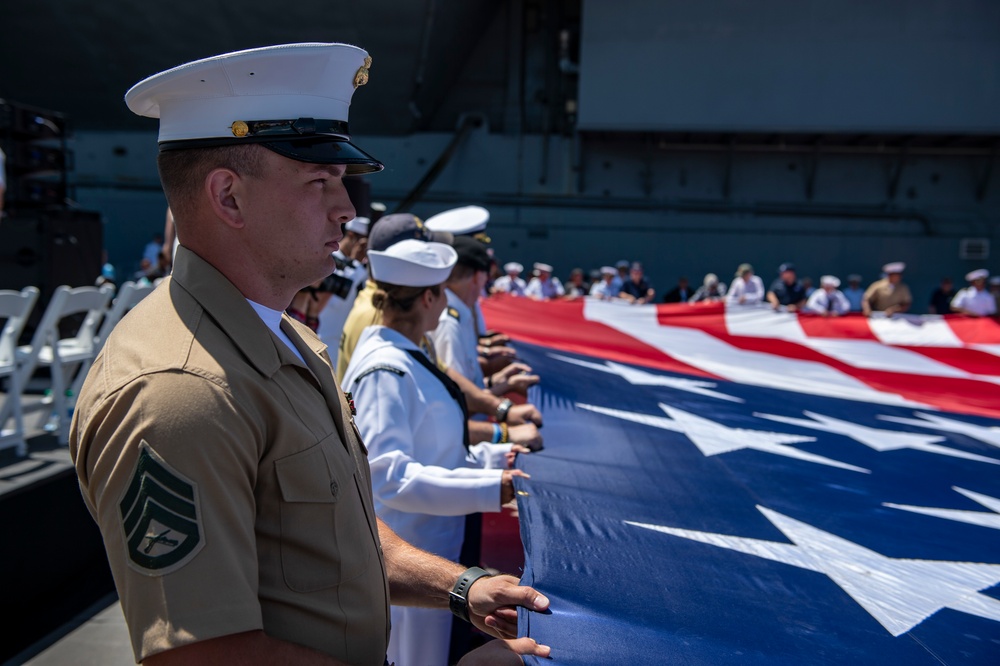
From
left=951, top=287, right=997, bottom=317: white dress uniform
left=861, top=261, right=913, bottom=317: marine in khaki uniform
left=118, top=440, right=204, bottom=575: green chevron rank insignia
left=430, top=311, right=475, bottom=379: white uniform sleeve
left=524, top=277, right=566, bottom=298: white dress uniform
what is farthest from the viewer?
left=524, top=277, right=566, bottom=298: white dress uniform

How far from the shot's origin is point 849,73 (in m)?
14.1

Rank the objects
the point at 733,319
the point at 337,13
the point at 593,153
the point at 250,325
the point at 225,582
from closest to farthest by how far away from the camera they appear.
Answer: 1. the point at 225,582
2. the point at 250,325
3. the point at 733,319
4. the point at 337,13
5. the point at 593,153

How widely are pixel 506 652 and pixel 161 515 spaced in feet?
1.90

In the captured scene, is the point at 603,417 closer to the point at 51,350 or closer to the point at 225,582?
the point at 225,582

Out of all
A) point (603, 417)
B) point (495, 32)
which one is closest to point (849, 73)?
point (495, 32)

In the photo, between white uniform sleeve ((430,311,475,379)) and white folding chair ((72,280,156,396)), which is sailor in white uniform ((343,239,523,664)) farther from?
white folding chair ((72,280,156,396))

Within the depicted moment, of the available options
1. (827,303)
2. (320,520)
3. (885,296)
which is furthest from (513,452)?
(885,296)

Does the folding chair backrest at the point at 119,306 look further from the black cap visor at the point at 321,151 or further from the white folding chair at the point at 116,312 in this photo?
the black cap visor at the point at 321,151

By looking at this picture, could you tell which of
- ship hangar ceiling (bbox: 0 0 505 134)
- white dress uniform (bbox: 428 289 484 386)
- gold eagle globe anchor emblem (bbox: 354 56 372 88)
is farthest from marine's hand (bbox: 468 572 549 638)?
ship hangar ceiling (bbox: 0 0 505 134)

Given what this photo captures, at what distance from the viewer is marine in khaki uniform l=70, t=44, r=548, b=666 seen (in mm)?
759

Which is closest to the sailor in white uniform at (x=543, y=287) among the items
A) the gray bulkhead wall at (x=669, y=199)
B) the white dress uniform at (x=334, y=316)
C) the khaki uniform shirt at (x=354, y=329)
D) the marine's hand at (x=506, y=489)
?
the gray bulkhead wall at (x=669, y=199)

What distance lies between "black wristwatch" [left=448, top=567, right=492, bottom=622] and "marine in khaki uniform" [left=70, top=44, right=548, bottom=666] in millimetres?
119

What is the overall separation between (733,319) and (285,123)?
5556 mm

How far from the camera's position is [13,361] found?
3.60 m
